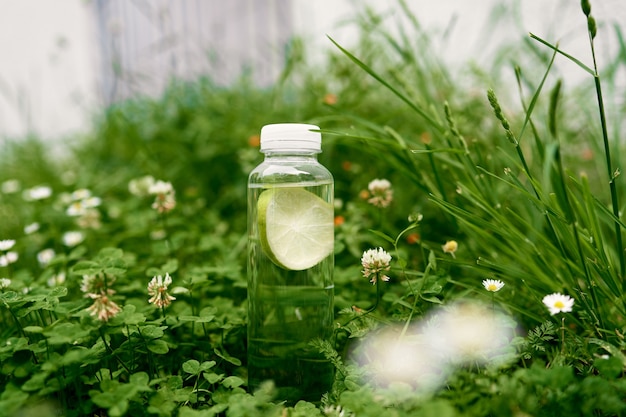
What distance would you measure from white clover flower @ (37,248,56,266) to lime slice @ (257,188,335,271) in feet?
3.46

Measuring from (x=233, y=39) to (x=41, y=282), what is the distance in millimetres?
3769

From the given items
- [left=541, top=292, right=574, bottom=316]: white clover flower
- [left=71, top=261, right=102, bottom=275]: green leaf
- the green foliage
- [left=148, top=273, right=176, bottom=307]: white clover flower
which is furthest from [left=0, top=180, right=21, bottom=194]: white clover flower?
[left=541, top=292, right=574, bottom=316]: white clover flower

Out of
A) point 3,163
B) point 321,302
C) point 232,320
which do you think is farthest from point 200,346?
point 3,163

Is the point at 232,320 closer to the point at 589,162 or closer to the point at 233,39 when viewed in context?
the point at 589,162

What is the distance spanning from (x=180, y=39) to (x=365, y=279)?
2.60 m

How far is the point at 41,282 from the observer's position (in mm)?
1424

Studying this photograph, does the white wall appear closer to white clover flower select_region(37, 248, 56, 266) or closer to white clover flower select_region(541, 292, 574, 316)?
white clover flower select_region(37, 248, 56, 266)

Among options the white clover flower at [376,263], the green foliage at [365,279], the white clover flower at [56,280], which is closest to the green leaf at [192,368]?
the green foliage at [365,279]

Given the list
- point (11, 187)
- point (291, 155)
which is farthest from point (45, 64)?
point (291, 155)

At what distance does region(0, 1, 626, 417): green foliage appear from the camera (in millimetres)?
921

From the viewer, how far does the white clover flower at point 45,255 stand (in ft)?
5.73

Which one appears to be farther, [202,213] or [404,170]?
[202,213]

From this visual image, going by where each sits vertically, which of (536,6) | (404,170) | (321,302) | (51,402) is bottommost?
(51,402)

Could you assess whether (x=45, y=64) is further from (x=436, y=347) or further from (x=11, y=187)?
(x=436, y=347)
